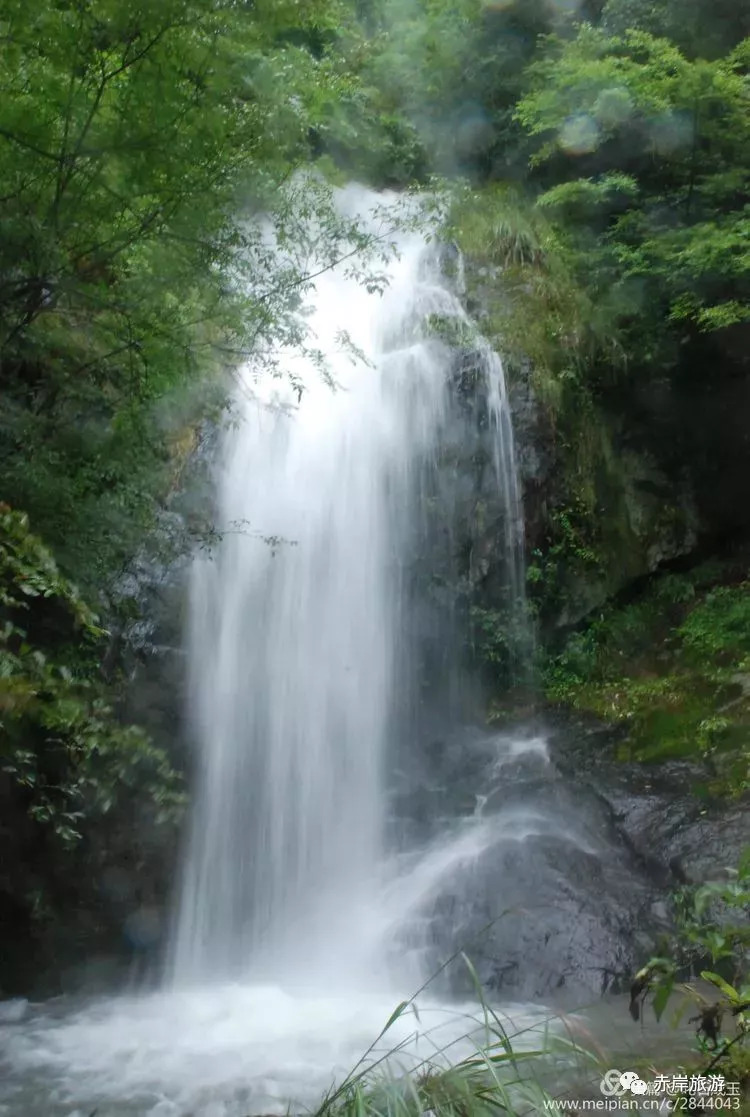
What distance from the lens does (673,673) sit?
9.41m

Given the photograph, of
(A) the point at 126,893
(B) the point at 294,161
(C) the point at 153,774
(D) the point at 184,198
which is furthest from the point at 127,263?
(A) the point at 126,893

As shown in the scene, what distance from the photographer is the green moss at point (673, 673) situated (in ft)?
26.6

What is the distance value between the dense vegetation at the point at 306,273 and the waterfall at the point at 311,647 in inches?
28.7

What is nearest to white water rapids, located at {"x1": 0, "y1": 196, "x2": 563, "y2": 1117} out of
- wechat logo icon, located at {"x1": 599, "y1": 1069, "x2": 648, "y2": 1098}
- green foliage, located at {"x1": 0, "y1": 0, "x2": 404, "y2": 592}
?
green foliage, located at {"x1": 0, "y1": 0, "x2": 404, "y2": 592}

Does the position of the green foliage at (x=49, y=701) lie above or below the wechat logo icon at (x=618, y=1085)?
above

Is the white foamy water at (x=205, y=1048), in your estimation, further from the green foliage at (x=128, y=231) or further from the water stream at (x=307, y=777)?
the green foliage at (x=128, y=231)

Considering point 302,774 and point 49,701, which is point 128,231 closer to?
point 49,701

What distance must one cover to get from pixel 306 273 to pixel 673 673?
5.79m

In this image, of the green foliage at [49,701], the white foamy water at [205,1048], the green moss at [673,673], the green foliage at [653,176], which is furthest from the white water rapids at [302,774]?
the green foliage at [653,176]

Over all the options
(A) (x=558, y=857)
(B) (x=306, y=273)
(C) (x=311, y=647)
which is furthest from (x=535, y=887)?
(B) (x=306, y=273)

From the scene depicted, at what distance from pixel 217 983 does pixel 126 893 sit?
1.07 metres

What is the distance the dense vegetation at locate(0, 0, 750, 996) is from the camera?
14.2 feet

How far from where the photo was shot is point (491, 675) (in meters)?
9.64

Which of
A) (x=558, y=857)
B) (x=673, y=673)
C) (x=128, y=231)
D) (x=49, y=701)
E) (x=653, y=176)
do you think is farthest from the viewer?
(x=653, y=176)
